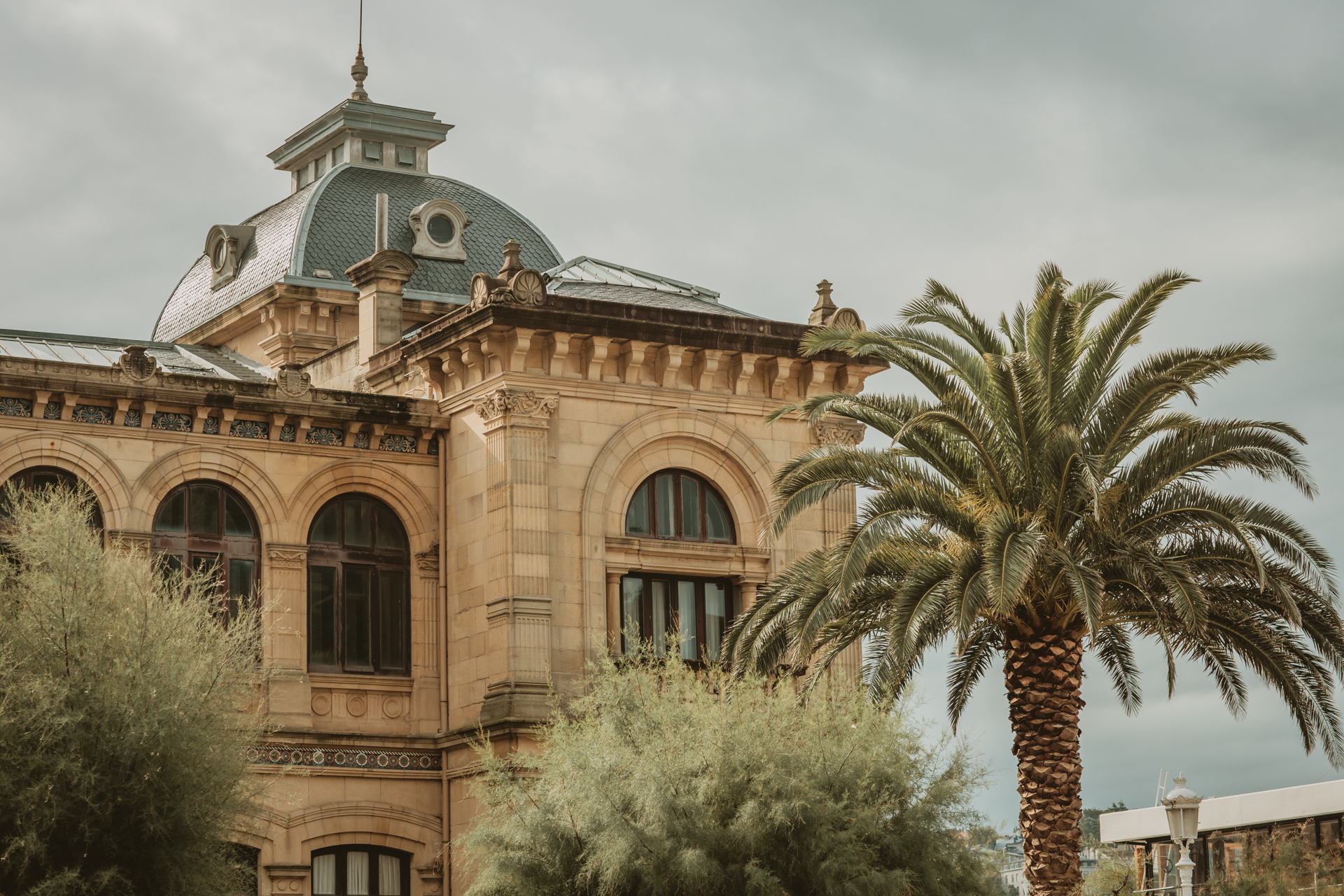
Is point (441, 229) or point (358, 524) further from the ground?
point (441, 229)

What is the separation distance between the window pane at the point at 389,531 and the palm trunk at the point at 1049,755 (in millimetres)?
9311

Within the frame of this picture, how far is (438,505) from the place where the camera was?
29.0 meters

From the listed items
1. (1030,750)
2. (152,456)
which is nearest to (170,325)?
(152,456)

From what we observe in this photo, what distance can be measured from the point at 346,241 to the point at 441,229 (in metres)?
1.74

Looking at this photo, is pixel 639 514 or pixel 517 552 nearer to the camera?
pixel 517 552

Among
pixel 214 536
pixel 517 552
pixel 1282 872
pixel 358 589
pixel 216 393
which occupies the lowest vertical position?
pixel 1282 872

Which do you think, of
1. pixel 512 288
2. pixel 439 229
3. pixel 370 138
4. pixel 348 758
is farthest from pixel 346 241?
pixel 348 758

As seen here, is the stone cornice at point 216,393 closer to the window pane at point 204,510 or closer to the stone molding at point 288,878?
the window pane at point 204,510

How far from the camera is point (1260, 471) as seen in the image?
23.2 metres

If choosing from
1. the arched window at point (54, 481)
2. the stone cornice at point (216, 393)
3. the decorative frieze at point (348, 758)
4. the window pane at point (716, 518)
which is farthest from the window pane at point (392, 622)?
the window pane at point (716, 518)

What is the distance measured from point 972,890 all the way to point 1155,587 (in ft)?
12.8

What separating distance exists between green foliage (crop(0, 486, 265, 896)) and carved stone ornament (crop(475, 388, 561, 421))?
6420mm

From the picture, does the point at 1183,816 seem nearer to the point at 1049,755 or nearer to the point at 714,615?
the point at 1049,755

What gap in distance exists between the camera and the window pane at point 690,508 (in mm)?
29344
